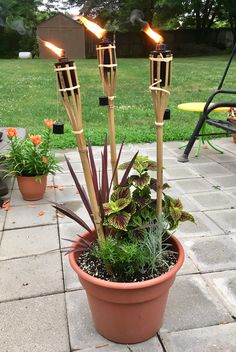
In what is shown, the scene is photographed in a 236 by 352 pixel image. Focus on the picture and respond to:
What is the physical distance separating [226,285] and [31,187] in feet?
5.70

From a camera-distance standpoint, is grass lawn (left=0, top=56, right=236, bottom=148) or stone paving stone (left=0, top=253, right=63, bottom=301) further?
grass lawn (left=0, top=56, right=236, bottom=148)

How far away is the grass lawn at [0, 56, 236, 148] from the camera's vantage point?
530 centimetres

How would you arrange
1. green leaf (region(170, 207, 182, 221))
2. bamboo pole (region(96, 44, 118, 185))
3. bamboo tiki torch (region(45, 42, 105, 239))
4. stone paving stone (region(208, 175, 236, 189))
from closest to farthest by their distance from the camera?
bamboo tiki torch (region(45, 42, 105, 239)), bamboo pole (region(96, 44, 118, 185)), green leaf (region(170, 207, 182, 221)), stone paving stone (region(208, 175, 236, 189))

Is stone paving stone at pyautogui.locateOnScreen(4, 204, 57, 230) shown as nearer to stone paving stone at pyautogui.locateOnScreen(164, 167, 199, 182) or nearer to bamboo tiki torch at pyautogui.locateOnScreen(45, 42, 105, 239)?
stone paving stone at pyautogui.locateOnScreen(164, 167, 199, 182)

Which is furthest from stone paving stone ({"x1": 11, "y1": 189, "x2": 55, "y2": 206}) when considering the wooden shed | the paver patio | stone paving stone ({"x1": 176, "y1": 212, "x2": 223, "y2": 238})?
the wooden shed

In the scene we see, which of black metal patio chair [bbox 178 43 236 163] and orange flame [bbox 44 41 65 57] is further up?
orange flame [bbox 44 41 65 57]

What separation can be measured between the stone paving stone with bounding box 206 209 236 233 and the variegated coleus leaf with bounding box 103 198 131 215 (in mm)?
1287

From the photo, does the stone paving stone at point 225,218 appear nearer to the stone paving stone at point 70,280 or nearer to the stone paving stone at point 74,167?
the stone paving stone at point 70,280

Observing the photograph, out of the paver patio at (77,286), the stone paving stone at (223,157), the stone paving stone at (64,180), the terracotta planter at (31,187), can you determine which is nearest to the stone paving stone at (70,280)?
the paver patio at (77,286)

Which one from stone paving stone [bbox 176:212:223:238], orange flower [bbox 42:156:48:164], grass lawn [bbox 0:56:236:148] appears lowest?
grass lawn [bbox 0:56:236:148]

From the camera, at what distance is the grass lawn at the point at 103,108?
530 cm

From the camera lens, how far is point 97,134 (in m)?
5.19

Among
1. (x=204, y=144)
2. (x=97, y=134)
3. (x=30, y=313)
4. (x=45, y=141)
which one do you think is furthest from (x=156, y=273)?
(x=97, y=134)

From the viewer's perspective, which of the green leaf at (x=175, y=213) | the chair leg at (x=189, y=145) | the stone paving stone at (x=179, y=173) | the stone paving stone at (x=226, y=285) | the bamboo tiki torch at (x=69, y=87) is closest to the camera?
the bamboo tiki torch at (x=69, y=87)
